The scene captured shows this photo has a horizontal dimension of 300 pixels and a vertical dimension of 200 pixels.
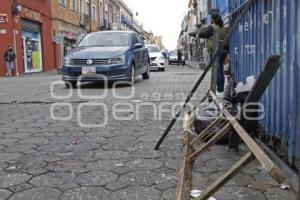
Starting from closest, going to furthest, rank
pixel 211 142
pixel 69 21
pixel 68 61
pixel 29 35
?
pixel 211 142 < pixel 68 61 < pixel 29 35 < pixel 69 21

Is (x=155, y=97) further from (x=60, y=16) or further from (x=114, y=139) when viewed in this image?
(x=60, y=16)

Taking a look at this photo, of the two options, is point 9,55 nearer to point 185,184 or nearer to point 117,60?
point 117,60

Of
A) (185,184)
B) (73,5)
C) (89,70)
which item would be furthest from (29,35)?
(185,184)

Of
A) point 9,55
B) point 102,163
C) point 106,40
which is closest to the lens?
point 102,163

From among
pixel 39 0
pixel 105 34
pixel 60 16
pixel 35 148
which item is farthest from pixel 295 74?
pixel 60 16

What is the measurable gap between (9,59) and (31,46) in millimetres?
→ 4077

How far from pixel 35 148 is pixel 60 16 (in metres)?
28.2

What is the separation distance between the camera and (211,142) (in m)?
3.49

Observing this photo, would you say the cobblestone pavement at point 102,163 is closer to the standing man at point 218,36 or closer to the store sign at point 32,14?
the standing man at point 218,36

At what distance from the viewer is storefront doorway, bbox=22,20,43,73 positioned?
82.6 ft

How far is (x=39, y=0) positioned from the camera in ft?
90.0

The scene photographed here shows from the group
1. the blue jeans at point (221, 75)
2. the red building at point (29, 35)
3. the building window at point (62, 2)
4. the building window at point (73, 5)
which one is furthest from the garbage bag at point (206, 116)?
the building window at point (73, 5)

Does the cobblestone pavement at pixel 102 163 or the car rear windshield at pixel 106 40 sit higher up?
the car rear windshield at pixel 106 40

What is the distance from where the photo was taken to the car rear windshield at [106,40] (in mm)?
12859
